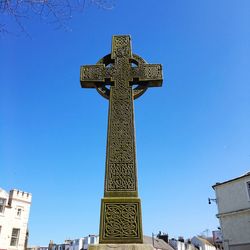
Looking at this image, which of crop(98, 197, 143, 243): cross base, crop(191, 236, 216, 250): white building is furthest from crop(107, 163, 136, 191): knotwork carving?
crop(191, 236, 216, 250): white building

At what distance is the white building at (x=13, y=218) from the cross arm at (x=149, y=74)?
2730 cm

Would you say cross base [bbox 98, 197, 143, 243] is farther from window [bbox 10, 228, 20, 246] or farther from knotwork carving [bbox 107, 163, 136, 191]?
window [bbox 10, 228, 20, 246]

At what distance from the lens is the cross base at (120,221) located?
5.07 metres

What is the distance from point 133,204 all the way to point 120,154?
1.03 meters

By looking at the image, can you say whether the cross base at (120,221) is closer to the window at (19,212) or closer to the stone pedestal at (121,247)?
the stone pedestal at (121,247)

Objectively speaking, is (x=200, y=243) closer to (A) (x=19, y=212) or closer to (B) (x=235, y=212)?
(B) (x=235, y=212)

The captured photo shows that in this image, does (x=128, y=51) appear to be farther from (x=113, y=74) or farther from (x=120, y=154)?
(x=120, y=154)

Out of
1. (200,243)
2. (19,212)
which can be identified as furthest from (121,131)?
(200,243)

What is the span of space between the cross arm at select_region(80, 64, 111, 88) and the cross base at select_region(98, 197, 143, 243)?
275cm

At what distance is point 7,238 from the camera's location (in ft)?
94.9

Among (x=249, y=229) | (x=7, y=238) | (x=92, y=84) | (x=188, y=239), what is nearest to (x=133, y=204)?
(x=92, y=84)

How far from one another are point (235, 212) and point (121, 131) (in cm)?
2393

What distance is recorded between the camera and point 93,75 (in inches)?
272

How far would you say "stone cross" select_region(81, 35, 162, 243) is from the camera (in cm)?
520
